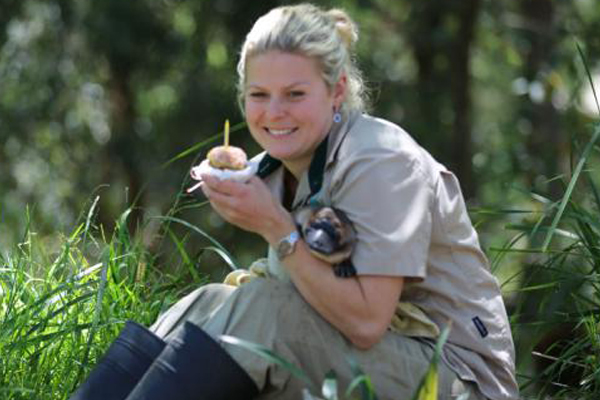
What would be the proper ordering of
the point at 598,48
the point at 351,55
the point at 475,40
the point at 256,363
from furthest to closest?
the point at 475,40, the point at 598,48, the point at 351,55, the point at 256,363

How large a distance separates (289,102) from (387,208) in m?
0.41

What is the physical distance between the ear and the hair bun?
10cm

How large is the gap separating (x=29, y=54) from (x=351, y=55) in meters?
6.97

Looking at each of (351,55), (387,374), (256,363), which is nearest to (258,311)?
(256,363)

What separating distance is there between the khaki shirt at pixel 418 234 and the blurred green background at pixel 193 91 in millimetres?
5314

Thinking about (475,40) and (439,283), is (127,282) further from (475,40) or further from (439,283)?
(475,40)

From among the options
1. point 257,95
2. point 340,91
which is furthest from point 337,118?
point 257,95

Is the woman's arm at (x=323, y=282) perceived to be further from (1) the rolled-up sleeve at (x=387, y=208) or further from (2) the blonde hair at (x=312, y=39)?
(2) the blonde hair at (x=312, y=39)

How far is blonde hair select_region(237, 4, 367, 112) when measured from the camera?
10.1 feet

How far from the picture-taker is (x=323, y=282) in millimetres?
2811

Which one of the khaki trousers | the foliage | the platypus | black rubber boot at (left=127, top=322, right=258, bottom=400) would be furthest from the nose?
the foliage

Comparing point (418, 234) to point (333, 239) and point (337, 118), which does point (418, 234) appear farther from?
point (337, 118)

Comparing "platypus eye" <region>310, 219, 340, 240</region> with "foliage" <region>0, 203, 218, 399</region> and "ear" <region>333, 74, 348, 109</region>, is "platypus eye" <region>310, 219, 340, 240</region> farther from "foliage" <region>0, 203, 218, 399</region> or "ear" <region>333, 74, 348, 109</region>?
"foliage" <region>0, 203, 218, 399</region>

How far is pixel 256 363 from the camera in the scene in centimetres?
277
